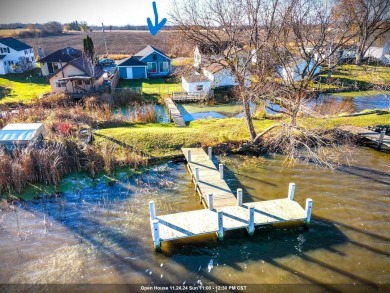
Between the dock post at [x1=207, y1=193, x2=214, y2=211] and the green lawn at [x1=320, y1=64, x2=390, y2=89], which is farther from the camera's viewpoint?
the green lawn at [x1=320, y1=64, x2=390, y2=89]

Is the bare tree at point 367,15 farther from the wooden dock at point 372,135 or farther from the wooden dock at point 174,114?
the wooden dock at point 174,114

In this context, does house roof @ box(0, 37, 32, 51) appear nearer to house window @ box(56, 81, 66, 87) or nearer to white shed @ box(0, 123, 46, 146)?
house window @ box(56, 81, 66, 87)

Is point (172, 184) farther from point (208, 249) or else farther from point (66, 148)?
point (66, 148)

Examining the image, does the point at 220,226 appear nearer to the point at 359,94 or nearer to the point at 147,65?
the point at 359,94

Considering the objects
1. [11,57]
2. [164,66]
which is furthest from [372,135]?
[11,57]

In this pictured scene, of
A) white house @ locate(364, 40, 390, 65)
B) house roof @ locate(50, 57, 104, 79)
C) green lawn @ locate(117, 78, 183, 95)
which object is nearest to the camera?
house roof @ locate(50, 57, 104, 79)

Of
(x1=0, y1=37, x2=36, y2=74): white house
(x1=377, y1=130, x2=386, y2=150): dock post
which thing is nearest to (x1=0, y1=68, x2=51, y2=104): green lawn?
(x1=0, y1=37, x2=36, y2=74): white house
